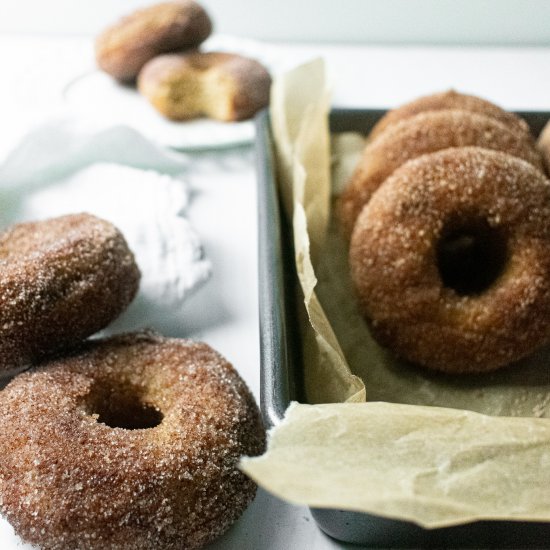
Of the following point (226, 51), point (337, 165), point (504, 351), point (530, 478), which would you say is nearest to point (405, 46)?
point (226, 51)

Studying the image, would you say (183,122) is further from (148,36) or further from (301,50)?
(301,50)

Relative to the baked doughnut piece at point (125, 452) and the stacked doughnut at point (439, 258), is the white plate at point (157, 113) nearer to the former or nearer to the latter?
the stacked doughnut at point (439, 258)

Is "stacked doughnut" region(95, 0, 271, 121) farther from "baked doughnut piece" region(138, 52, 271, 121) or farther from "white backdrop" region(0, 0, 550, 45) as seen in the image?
"white backdrop" region(0, 0, 550, 45)


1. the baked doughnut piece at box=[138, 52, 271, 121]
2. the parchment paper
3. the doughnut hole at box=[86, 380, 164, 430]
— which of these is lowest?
the doughnut hole at box=[86, 380, 164, 430]

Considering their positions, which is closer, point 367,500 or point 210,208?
point 367,500

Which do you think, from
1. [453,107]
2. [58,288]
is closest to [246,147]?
[453,107]

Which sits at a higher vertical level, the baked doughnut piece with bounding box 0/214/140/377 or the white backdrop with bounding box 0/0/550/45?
the white backdrop with bounding box 0/0/550/45

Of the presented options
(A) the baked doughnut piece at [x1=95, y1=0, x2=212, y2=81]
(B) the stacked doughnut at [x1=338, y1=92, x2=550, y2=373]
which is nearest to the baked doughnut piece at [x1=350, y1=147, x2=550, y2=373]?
(B) the stacked doughnut at [x1=338, y1=92, x2=550, y2=373]
